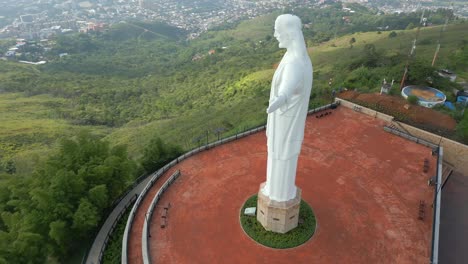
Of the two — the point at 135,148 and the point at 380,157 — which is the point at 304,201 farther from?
the point at 135,148

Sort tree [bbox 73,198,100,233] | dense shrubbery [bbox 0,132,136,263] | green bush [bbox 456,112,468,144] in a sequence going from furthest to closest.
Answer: green bush [bbox 456,112,468,144] → tree [bbox 73,198,100,233] → dense shrubbery [bbox 0,132,136,263]

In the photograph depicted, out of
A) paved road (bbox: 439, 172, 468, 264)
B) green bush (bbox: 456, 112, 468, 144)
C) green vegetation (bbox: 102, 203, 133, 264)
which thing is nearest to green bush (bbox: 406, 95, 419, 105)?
green bush (bbox: 456, 112, 468, 144)

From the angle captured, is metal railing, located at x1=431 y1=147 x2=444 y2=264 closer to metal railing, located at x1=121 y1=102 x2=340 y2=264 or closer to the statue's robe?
the statue's robe

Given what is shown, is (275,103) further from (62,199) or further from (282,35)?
(62,199)

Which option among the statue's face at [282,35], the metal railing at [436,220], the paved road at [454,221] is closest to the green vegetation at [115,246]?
the statue's face at [282,35]

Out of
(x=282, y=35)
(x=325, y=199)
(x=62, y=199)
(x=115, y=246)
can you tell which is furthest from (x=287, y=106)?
(x=62, y=199)
